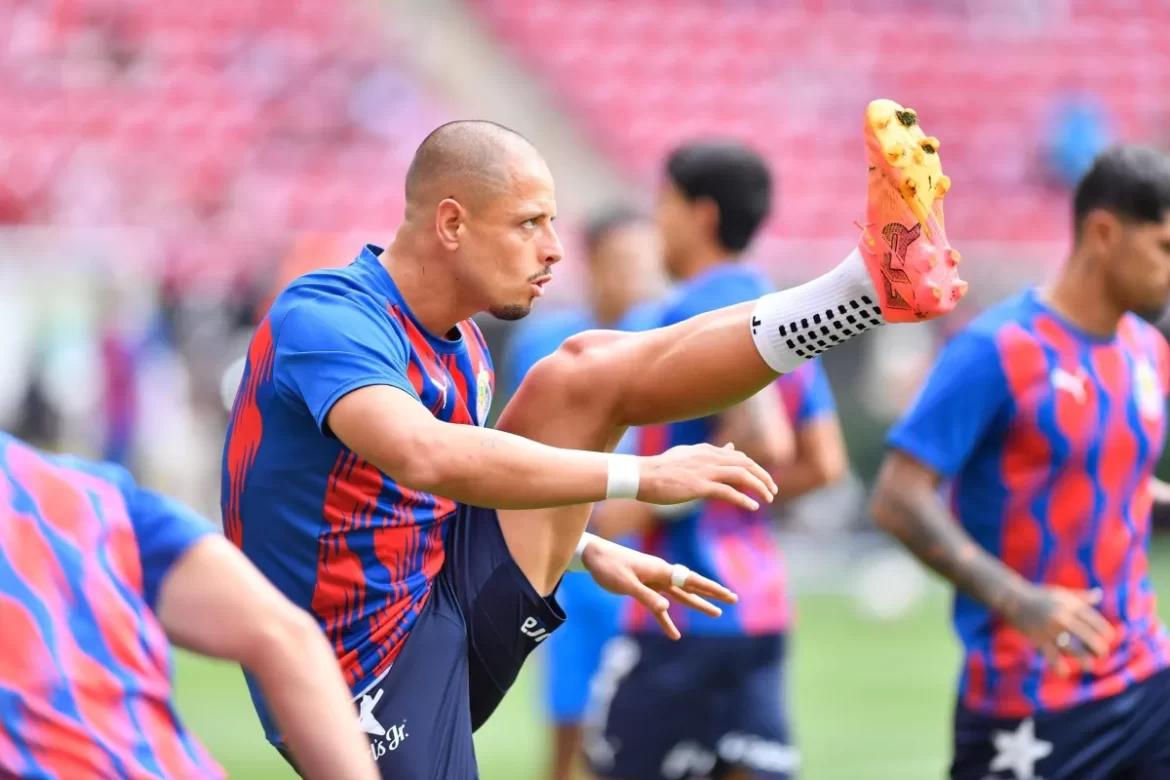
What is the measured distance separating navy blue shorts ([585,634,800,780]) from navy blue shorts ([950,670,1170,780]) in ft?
3.83

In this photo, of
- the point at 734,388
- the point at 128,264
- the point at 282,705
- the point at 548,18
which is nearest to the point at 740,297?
the point at 734,388

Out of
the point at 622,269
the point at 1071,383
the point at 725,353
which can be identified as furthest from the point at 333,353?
the point at 622,269

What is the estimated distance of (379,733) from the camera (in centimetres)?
399

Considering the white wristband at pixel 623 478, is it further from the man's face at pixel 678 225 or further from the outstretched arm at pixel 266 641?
the man's face at pixel 678 225

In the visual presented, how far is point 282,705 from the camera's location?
2.45 metres

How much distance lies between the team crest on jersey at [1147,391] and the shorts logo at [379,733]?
8.27ft

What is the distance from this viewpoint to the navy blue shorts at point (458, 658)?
400 cm

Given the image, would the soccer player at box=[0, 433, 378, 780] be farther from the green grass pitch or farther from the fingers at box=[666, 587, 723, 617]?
the green grass pitch

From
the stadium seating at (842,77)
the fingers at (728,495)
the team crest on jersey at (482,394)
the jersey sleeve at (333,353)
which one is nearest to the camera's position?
the fingers at (728,495)

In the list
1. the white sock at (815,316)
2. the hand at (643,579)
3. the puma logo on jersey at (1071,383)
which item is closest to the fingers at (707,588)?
the hand at (643,579)

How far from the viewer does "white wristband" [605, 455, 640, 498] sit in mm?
3492

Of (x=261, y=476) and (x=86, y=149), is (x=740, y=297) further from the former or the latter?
(x=86, y=149)

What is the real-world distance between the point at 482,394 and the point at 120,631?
1.97 metres

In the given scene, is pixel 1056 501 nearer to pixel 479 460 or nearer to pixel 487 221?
pixel 487 221
